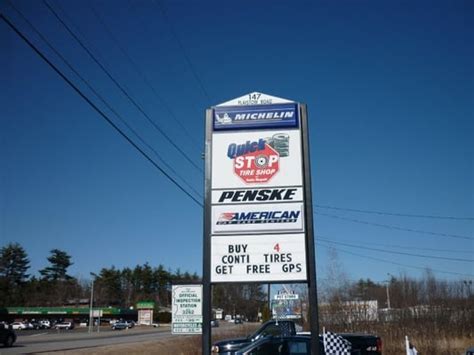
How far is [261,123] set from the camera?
10.5m

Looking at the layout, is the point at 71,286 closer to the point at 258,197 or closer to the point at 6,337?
the point at 6,337

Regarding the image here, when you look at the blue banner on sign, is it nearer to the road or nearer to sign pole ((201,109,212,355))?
sign pole ((201,109,212,355))

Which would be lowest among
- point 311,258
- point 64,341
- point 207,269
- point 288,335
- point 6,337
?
point 64,341

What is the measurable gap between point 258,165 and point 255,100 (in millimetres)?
1376

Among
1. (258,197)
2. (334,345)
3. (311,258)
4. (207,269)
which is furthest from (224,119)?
(334,345)

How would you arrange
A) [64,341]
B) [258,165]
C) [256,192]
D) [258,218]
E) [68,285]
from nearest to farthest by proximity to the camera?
[258,218] < [256,192] < [258,165] < [64,341] < [68,285]

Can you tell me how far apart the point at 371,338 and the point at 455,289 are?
2397cm

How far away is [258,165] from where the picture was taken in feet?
33.6

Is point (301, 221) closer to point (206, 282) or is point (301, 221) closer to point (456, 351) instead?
point (206, 282)

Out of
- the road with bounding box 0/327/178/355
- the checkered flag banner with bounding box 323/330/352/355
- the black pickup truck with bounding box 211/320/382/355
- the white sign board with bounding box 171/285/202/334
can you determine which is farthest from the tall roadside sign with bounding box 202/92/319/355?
the road with bounding box 0/327/178/355

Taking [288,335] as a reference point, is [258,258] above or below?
above

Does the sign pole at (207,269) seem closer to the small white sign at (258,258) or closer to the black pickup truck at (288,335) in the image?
the small white sign at (258,258)

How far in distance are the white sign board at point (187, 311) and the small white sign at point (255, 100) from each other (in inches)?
205

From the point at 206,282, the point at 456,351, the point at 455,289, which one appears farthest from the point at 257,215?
the point at 455,289
